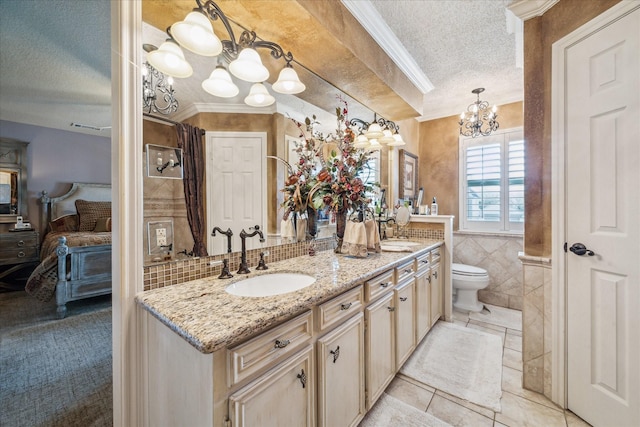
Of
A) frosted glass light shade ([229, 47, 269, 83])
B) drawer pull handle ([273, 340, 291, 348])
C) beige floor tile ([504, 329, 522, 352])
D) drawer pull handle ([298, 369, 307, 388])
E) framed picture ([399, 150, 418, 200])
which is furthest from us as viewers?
framed picture ([399, 150, 418, 200])

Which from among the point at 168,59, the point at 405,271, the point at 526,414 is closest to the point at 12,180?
the point at 168,59

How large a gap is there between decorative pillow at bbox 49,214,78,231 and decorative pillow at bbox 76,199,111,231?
0.33ft

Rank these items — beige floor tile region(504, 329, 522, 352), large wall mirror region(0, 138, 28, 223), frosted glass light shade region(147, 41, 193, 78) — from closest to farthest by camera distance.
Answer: frosted glass light shade region(147, 41, 193, 78) < beige floor tile region(504, 329, 522, 352) < large wall mirror region(0, 138, 28, 223)

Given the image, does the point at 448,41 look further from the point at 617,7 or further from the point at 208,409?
the point at 208,409

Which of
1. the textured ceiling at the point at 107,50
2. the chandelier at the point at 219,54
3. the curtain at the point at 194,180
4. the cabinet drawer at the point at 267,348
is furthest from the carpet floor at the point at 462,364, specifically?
the textured ceiling at the point at 107,50

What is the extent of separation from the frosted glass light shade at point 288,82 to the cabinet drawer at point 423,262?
163 cm

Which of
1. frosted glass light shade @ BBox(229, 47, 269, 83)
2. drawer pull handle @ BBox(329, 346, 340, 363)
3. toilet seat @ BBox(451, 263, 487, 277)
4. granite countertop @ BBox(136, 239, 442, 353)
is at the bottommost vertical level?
toilet seat @ BBox(451, 263, 487, 277)

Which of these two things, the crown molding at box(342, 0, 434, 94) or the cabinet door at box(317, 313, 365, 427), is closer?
the cabinet door at box(317, 313, 365, 427)

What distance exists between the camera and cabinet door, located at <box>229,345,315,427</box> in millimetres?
753

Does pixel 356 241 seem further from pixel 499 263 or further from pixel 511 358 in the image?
pixel 499 263

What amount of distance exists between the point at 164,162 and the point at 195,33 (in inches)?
22.9

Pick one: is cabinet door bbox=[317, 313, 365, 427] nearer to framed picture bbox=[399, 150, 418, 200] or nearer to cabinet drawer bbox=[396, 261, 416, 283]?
cabinet drawer bbox=[396, 261, 416, 283]

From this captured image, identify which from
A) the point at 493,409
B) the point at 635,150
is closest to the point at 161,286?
the point at 493,409

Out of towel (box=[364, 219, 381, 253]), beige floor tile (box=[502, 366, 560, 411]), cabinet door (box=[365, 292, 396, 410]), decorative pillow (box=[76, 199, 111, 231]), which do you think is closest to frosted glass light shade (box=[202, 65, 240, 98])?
towel (box=[364, 219, 381, 253])
